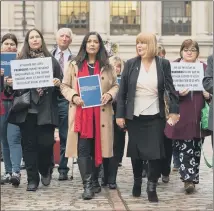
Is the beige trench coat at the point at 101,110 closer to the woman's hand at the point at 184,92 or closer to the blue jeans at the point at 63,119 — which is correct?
the woman's hand at the point at 184,92

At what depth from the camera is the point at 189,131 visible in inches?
322

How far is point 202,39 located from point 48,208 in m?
36.2

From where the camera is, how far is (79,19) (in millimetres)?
41750

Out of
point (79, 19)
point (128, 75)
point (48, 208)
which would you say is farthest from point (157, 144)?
point (79, 19)

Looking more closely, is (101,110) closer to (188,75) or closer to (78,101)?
(78,101)

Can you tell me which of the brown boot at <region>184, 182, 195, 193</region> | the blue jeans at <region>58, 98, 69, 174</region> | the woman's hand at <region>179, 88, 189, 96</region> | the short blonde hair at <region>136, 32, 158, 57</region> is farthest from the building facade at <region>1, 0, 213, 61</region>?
the short blonde hair at <region>136, 32, 158, 57</region>

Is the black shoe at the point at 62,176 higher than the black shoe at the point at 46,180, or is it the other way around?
the black shoe at the point at 46,180

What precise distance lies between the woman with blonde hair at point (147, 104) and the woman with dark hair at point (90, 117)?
359mm

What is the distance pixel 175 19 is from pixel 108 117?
116 ft

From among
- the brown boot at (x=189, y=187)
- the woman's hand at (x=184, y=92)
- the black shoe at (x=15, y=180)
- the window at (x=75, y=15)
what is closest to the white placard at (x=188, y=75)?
the woman's hand at (x=184, y=92)

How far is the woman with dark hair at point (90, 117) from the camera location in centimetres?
777

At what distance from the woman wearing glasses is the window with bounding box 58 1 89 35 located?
33451 mm

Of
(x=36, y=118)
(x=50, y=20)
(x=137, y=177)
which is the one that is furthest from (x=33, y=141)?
(x=50, y=20)

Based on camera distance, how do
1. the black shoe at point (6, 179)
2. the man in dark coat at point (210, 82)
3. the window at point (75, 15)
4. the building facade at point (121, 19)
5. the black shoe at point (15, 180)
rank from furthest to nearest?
1. the building facade at point (121, 19)
2. the window at point (75, 15)
3. the black shoe at point (6, 179)
4. the black shoe at point (15, 180)
5. the man in dark coat at point (210, 82)
